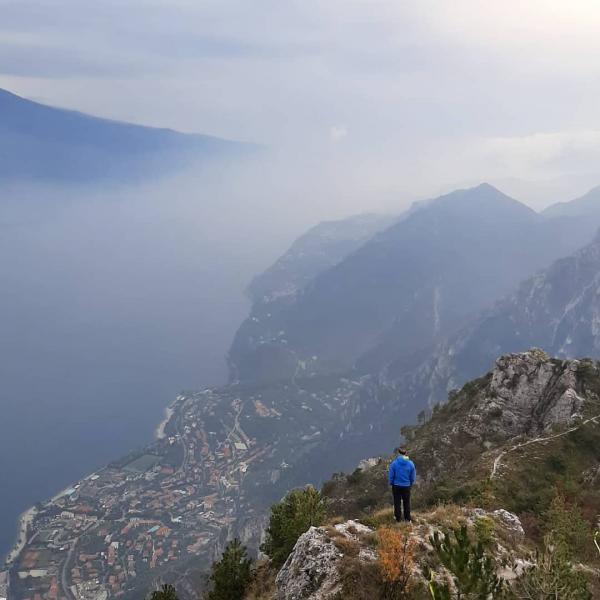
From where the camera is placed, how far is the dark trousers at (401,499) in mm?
16500

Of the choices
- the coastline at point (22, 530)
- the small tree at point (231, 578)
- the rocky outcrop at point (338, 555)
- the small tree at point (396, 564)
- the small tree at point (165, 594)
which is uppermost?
the small tree at point (396, 564)

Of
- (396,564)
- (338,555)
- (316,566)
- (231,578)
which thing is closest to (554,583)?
(396,564)

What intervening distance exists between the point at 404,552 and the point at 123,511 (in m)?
153

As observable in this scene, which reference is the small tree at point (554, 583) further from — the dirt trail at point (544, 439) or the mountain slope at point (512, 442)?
the dirt trail at point (544, 439)

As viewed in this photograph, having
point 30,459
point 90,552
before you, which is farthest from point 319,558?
point 30,459

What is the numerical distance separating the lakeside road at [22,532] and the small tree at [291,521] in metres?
134

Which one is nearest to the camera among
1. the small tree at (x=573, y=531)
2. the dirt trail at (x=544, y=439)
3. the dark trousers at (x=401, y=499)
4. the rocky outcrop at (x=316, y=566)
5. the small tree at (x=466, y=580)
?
the small tree at (x=466, y=580)

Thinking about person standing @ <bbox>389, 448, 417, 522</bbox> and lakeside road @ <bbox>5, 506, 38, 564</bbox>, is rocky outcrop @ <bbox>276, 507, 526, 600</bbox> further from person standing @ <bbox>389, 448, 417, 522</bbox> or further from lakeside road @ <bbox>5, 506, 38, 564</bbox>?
lakeside road @ <bbox>5, 506, 38, 564</bbox>

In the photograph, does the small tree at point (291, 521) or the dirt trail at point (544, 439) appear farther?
the dirt trail at point (544, 439)

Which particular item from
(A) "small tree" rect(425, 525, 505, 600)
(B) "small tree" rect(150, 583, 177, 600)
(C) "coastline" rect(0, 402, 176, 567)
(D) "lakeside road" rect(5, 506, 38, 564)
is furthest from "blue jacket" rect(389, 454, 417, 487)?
(D) "lakeside road" rect(5, 506, 38, 564)

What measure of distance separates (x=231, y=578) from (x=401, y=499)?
8.08m

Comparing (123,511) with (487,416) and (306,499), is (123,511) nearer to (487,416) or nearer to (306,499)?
(487,416)

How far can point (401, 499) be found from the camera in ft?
55.9

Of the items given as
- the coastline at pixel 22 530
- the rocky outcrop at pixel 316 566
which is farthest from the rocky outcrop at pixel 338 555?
the coastline at pixel 22 530
